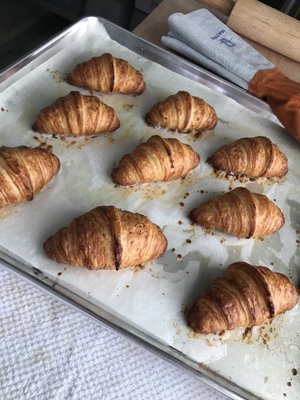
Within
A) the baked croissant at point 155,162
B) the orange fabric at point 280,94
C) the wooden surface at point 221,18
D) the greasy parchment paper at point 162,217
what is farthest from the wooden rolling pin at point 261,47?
the baked croissant at point 155,162

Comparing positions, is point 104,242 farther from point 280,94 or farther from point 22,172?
point 280,94

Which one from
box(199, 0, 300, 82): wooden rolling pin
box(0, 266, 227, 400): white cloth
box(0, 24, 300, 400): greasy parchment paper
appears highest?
box(199, 0, 300, 82): wooden rolling pin

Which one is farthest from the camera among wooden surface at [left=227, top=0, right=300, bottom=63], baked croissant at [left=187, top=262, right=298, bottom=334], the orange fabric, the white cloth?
wooden surface at [left=227, top=0, right=300, bottom=63]

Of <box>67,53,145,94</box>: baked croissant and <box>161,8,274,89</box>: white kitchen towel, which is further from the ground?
<box>161,8,274,89</box>: white kitchen towel

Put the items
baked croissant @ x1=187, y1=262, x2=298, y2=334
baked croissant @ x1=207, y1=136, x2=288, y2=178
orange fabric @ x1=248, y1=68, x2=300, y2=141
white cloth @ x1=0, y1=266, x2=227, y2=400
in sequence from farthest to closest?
orange fabric @ x1=248, y1=68, x2=300, y2=141
baked croissant @ x1=207, y1=136, x2=288, y2=178
baked croissant @ x1=187, y1=262, x2=298, y2=334
white cloth @ x1=0, y1=266, x2=227, y2=400

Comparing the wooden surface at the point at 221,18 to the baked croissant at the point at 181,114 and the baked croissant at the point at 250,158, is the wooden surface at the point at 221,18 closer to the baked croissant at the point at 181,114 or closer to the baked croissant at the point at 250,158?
the baked croissant at the point at 181,114

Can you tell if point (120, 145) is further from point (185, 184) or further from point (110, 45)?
point (110, 45)

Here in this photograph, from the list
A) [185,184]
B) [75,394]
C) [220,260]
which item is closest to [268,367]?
[220,260]

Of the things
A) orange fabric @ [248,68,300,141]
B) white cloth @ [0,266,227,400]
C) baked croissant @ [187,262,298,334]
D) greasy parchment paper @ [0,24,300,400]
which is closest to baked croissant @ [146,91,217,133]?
greasy parchment paper @ [0,24,300,400]

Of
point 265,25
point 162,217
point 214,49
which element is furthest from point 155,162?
point 265,25

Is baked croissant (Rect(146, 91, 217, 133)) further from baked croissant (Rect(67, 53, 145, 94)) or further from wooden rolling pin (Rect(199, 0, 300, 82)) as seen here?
wooden rolling pin (Rect(199, 0, 300, 82))
